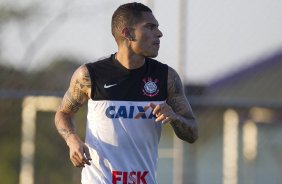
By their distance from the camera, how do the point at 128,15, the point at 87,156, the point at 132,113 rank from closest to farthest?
1. the point at 87,156
2. the point at 132,113
3. the point at 128,15

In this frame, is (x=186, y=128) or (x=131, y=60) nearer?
(x=186, y=128)

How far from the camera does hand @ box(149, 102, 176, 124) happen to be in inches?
228

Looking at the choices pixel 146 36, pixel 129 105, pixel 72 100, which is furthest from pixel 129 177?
pixel 146 36

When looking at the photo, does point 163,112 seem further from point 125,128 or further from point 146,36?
point 146,36

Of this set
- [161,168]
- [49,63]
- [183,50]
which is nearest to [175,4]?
[183,50]

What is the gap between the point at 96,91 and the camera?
20.8ft

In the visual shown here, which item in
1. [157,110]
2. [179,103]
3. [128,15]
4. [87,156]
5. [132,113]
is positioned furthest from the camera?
[128,15]

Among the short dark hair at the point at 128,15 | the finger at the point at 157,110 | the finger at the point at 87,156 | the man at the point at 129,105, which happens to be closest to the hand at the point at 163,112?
the finger at the point at 157,110

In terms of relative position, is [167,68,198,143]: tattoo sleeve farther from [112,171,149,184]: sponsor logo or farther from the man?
[112,171,149,184]: sponsor logo

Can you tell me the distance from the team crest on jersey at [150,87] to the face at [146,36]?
157 millimetres

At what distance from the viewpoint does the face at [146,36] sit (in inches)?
249

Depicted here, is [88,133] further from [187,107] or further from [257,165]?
[257,165]

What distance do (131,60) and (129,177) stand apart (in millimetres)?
719

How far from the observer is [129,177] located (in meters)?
6.23
